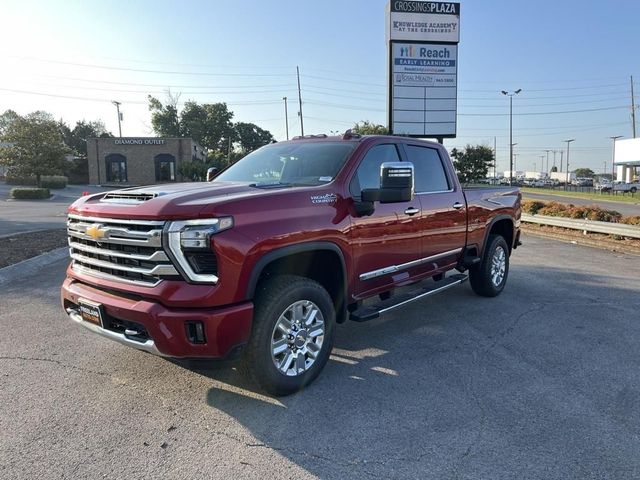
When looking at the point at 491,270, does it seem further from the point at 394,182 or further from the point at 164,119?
the point at 164,119

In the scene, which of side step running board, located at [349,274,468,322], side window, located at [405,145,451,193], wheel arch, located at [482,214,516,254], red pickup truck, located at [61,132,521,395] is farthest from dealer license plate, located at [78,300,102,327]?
wheel arch, located at [482,214,516,254]

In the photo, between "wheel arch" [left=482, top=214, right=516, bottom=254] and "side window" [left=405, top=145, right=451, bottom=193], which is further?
"wheel arch" [left=482, top=214, right=516, bottom=254]

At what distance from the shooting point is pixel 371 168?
4645mm

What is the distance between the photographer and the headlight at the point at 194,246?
3168 mm

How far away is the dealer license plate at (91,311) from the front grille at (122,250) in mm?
222

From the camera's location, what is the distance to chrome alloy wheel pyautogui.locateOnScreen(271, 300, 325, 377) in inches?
143

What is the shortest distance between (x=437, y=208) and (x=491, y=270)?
1834mm

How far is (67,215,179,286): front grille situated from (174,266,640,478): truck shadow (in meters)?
0.80

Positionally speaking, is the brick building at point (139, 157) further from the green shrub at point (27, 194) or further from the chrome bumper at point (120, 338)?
the chrome bumper at point (120, 338)

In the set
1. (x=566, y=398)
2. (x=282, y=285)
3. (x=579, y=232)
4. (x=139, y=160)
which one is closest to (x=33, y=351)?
(x=282, y=285)

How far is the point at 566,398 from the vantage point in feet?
12.3

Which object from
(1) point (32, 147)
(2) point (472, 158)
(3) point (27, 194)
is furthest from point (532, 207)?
(1) point (32, 147)

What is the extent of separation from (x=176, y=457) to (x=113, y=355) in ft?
6.37

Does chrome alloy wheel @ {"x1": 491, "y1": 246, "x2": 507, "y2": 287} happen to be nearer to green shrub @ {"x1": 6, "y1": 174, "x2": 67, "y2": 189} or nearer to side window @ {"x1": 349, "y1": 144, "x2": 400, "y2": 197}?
side window @ {"x1": 349, "y1": 144, "x2": 400, "y2": 197}
